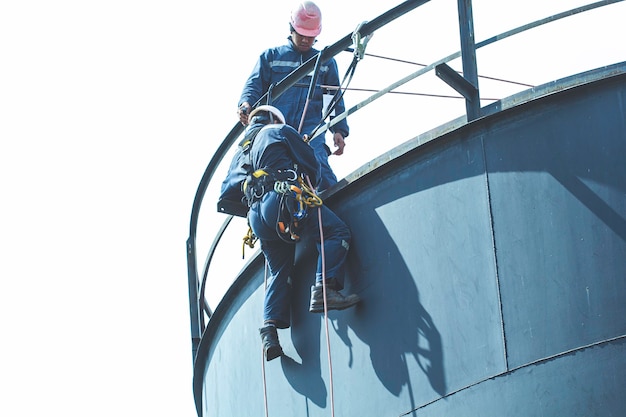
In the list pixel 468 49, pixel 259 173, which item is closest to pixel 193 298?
pixel 259 173

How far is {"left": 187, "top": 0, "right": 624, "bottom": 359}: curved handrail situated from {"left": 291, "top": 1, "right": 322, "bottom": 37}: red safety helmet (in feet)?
3.26

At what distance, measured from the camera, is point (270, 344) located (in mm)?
10094

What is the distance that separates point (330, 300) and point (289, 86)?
2304 millimetres

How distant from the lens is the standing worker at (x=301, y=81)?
12.0m

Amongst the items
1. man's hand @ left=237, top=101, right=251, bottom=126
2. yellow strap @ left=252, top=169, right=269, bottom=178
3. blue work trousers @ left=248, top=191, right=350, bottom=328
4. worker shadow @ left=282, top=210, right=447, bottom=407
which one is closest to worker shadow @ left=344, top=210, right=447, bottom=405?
worker shadow @ left=282, top=210, right=447, bottom=407

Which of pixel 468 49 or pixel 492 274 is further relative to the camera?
pixel 468 49

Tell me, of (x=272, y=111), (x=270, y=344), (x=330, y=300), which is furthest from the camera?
(x=272, y=111)

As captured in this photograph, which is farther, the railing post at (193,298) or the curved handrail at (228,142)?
the railing post at (193,298)

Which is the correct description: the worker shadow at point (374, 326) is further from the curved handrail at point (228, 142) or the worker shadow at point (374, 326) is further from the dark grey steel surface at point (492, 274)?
the curved handrail at point (228, 142)

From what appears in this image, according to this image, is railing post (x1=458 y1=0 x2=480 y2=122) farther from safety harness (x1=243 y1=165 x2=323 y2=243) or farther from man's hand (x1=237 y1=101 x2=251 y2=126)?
man's hand (x1=237 y1=101 x2=251 y2=126)

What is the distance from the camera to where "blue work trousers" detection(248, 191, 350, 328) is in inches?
385

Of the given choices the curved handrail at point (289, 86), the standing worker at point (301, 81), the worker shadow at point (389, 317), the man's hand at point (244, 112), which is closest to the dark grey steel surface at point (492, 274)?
the worker shadow at point (389, 317)

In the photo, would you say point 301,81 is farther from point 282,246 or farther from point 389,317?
point 389,317

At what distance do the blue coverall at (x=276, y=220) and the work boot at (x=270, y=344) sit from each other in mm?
72
